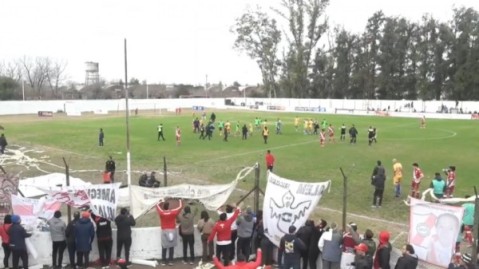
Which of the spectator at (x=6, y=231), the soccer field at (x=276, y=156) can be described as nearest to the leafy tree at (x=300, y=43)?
the soccer field at (x=276, y=156)

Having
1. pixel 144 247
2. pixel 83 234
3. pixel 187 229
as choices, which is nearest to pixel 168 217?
pixel 187 229

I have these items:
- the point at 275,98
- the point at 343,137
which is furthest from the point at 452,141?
the point at 275,98

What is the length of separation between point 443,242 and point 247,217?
4.56 m

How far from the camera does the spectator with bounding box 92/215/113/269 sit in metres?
11.6

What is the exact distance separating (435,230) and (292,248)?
3.11 metres

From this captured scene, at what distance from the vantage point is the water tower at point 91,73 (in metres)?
138

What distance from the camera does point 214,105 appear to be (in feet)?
342

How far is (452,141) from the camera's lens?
1548 inches

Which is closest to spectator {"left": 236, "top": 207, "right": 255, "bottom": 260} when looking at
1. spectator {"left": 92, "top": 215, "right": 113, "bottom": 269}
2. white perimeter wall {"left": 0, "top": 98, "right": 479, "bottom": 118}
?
spectator {"left": 92, "top": 215, "right": 113, "bottom": 269}

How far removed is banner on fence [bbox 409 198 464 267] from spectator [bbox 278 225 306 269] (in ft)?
8.22

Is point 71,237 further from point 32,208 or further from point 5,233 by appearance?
point 32,208

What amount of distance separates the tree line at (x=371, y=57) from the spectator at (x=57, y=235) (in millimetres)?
84594

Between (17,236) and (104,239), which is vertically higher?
(17,236)

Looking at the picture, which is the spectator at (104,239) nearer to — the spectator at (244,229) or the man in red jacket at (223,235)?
the man in red jacket at (223,235)
